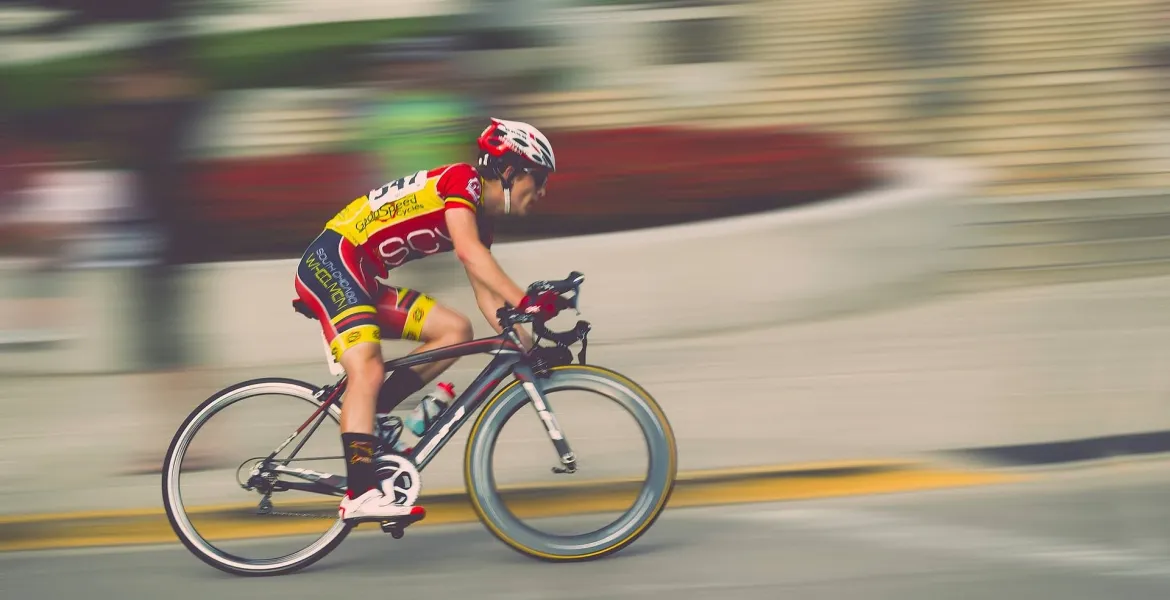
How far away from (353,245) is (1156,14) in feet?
42.9

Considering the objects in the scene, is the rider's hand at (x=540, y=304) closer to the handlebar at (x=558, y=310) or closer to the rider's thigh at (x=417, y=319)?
→ the handlebar at (x=558, y=310)

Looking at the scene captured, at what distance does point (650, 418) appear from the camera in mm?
4953

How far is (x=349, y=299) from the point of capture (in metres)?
4.93

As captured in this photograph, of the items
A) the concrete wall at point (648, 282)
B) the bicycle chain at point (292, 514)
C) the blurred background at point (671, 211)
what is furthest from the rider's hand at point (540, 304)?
the concrete wall at point (648, 282)

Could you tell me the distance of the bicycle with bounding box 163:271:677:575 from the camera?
16.3 ft

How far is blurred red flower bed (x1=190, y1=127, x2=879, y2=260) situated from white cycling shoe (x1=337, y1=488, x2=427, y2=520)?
4.92 meters

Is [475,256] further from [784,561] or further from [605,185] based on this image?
[605,185]

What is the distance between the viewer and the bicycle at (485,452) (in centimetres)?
496

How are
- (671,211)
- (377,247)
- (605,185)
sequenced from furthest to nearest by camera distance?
(671,211) < (605,185) < (377,247)

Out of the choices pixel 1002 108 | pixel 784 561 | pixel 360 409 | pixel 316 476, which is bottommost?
pixel 784 561

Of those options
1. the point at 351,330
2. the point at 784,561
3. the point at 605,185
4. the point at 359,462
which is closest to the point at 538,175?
the point at 351,330

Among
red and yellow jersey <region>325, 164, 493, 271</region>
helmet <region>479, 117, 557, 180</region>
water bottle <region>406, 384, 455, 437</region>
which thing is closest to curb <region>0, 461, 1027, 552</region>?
water bottle <region>406, 384, 455, 437</region>

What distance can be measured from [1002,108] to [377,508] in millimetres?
10286

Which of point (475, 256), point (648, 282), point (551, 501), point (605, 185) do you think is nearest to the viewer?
point (475, 256)
